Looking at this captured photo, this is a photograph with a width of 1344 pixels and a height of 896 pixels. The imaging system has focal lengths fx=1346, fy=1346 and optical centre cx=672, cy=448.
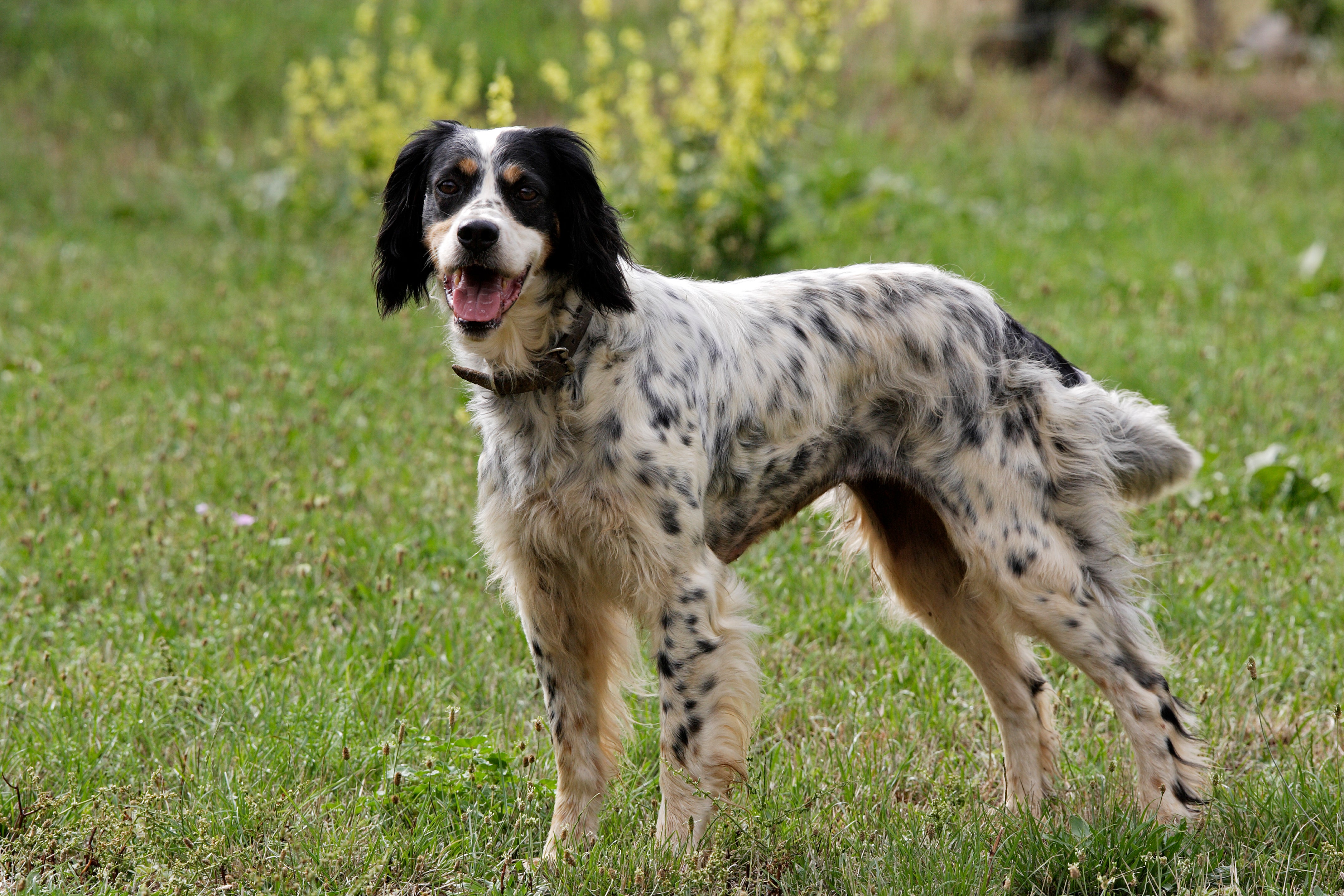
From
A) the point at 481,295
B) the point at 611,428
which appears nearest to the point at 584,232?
the point at 481,295

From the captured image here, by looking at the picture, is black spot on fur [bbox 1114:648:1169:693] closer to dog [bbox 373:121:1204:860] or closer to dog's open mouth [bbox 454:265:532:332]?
dog [bbox 373:121:1204:860]

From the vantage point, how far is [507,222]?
3154 millimetres

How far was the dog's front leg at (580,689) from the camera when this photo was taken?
136 inches

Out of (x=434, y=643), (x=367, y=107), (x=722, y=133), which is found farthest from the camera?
(x=367, y=107)

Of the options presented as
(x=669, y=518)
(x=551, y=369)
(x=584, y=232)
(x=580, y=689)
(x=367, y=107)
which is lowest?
(x=580, y=689)

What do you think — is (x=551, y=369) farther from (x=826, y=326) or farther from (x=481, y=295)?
(x=826, y=326)

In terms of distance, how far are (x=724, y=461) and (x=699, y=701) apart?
0.61m

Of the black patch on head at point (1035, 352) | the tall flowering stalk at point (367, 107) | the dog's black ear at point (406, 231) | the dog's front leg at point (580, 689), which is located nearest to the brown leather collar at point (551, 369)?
the dog's black ear at point (406, 231)

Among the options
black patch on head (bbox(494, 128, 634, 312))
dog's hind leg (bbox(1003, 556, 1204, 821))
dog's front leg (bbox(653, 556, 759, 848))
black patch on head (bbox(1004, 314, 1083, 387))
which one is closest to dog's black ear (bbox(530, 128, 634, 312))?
black patch on head (bbox(494, 128, 634, 312))

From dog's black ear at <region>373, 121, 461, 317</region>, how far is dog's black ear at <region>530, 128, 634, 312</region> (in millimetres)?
311

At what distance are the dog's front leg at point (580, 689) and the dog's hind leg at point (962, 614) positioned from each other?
2.75ft

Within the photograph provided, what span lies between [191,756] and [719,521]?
149 cm

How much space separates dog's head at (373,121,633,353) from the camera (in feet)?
10.3

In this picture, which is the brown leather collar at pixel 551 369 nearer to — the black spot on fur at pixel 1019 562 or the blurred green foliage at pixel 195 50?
the black spot on fur at pixel 1019 562
